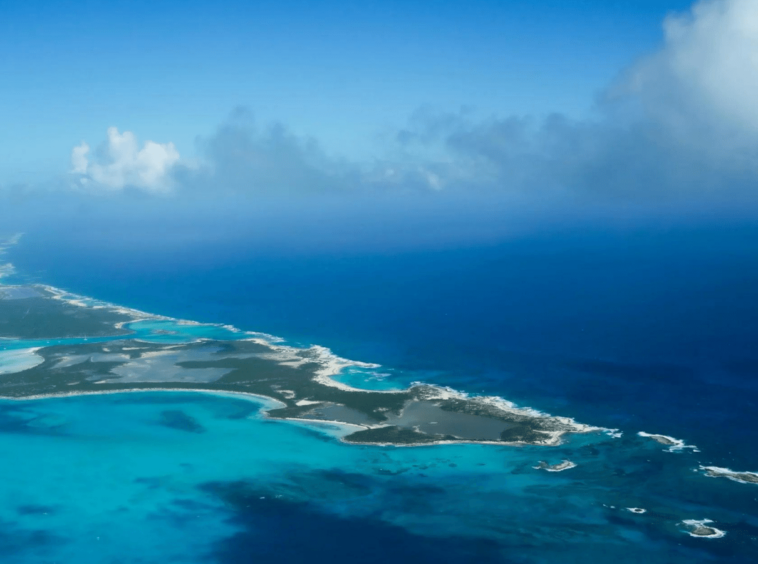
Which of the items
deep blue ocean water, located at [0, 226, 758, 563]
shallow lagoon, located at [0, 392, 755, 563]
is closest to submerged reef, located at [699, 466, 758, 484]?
deep blue ocean water, located at [0, 226, 758, 563]

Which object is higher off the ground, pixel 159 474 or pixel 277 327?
pixel 277 327

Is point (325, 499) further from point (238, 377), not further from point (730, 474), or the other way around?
point (238, 377)

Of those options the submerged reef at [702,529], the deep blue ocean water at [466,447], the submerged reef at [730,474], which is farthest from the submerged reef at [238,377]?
the submerged reef at [702,529]

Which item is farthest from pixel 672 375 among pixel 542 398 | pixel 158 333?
pixel 158 333

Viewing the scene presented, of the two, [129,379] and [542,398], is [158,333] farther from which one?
[542,398]

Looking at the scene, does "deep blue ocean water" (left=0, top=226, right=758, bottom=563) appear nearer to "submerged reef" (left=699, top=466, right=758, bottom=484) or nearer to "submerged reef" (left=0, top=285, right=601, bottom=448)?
"submerged reef" (left=699, top=466, right=758, bottom=484)

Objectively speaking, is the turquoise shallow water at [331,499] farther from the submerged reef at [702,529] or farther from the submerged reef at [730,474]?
the submerged reef at [730,474]
